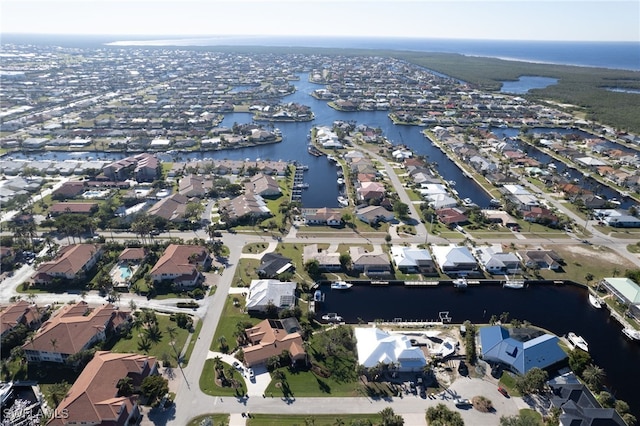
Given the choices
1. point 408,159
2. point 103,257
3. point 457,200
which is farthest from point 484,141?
point 103,257

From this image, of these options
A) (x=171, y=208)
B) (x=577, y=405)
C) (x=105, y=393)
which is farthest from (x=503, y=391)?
(x=171, y=208)

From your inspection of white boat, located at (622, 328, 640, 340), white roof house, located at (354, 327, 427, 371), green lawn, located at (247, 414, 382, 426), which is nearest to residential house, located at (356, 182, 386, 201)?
white roof house, located at (354, 327, 427, 371)

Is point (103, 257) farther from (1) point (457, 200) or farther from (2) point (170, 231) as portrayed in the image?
(1) point (457, 200)

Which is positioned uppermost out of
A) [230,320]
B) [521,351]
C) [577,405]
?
[577,405]

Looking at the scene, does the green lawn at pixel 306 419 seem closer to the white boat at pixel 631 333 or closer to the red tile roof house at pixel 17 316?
the red tile roof house at pixel 17 316

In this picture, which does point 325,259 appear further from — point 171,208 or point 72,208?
point 72,208

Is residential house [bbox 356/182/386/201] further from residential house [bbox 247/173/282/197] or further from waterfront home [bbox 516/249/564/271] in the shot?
waterfront home [bbox 516/249/564/271]

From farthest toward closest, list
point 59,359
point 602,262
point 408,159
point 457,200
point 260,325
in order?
1. point 408,159
2. point 457,200
3. point 602,262
4. point 260,325
5. point 59,359
